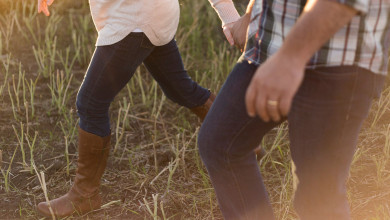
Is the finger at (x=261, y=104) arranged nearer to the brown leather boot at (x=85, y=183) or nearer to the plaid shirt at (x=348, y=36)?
the plaid shirt at (x=348, y=36)

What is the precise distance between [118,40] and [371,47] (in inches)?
38.2

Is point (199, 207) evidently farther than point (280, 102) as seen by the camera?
Yes

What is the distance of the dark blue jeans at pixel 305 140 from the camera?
1444 millimetres

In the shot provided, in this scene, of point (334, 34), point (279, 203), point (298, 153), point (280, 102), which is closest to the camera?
point (280, 102)

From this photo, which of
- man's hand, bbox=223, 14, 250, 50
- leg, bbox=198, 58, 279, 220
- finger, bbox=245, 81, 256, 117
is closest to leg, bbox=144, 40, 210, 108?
man's hand, bbox=223, 14, 250, 50

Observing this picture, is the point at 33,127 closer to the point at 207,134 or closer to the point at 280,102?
the point at 207,134

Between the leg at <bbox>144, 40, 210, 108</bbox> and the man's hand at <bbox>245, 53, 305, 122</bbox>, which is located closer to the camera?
the man's hand at <bbox>245, 53, 305, 122</bbox>

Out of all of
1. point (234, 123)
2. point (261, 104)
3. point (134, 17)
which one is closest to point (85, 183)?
point (134, 17)

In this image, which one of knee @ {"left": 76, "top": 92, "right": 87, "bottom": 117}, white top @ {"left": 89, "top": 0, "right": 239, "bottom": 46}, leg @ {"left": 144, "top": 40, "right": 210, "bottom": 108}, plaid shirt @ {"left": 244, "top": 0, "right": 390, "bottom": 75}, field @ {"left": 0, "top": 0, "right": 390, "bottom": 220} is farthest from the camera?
field @ {"left": 0, "top": 0, "right": 390, "bottom": 220}

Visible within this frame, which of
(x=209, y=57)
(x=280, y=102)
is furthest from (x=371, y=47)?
(x=209, y=57)

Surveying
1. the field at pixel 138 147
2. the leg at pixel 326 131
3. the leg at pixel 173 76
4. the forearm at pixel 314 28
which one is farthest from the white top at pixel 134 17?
the forearm at pixel 314 28

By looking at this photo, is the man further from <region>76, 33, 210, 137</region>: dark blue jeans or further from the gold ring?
<region>76, 33, 210, 137</region>: dark blue jeans

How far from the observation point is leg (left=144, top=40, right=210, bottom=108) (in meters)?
2.45

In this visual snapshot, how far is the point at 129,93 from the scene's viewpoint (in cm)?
352
